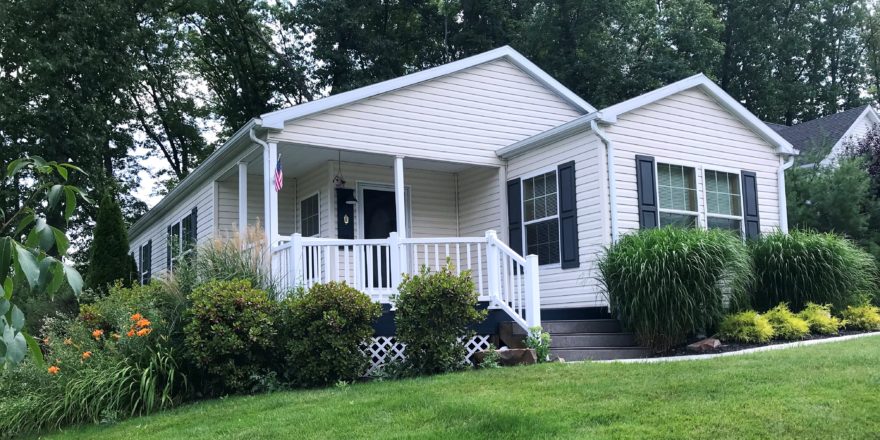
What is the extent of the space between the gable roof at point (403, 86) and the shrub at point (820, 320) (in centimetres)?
494

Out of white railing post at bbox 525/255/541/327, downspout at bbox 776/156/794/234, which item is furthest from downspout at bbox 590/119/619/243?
downspout at bbox 776/156/794/234

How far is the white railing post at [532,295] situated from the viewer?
7.91 metres

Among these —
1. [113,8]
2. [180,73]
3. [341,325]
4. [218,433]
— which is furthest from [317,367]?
[180,73]

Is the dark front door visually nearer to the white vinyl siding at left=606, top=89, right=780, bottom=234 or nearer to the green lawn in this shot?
the white vinyl siding at left=606, top=89, right=780, bottom=234

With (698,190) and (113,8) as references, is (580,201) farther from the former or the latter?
(113,8)

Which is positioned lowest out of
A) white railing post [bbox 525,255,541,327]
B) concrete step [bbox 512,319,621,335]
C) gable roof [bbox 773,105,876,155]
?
concrete step [bbox 512,319,621,335]

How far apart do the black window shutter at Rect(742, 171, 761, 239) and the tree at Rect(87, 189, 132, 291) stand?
10.4 m

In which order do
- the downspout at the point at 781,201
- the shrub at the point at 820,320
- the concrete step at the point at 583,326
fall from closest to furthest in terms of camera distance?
the shrub at the point at 820,320 < the concrete step at the point at 583,326 < the downspout at the point at 781,201

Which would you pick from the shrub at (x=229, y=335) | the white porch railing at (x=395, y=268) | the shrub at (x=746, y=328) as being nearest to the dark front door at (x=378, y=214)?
the white porch railing at (x=395, y=268)

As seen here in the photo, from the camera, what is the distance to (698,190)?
10562 mm

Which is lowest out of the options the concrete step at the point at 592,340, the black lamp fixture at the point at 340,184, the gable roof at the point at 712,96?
the concrete step at the point at 592,340

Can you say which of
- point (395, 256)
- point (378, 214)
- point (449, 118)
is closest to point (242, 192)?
point (378, 214)

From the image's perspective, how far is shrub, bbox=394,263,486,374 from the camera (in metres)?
7.19

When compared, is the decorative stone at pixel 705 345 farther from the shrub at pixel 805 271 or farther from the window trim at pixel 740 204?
the window trim at pixel 740 204
